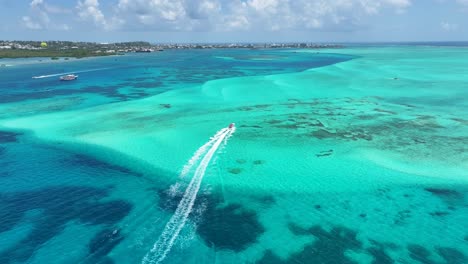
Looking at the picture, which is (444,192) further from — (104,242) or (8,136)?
(8,136)

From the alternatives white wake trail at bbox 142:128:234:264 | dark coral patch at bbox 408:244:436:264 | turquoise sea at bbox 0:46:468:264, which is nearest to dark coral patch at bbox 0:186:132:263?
turquoise sea at bbox 0:46:468:264

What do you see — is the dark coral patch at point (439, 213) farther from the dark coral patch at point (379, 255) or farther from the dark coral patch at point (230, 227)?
the dark coral patch at point (230, 227)

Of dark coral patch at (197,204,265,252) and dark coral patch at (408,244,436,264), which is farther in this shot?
dark coral patch at (197,204,265,252)

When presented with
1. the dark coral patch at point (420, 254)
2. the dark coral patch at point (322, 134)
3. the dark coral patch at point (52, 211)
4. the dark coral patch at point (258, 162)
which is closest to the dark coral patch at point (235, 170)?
the dark coral patch at point (258, 162)

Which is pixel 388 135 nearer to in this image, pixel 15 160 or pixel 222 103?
pixel 222 103

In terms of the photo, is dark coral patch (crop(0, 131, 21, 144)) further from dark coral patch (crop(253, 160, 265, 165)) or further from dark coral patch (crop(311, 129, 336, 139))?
dark coral patch (crop(311, 129, 336, 139))

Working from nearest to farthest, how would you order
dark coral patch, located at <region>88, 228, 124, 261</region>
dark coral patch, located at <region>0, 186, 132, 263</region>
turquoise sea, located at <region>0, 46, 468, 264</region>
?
dark coral patch, located at <region>88, 228, 124, 261</region> → turquoise sea, located at <region>0, 46, 468, 264</region> → dark coral patch, located at <region>0, 186, 132, 263</region>

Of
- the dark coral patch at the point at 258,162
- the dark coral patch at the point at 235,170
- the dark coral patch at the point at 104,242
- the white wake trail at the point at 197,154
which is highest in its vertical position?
the white wake trail at the point at 197,154
